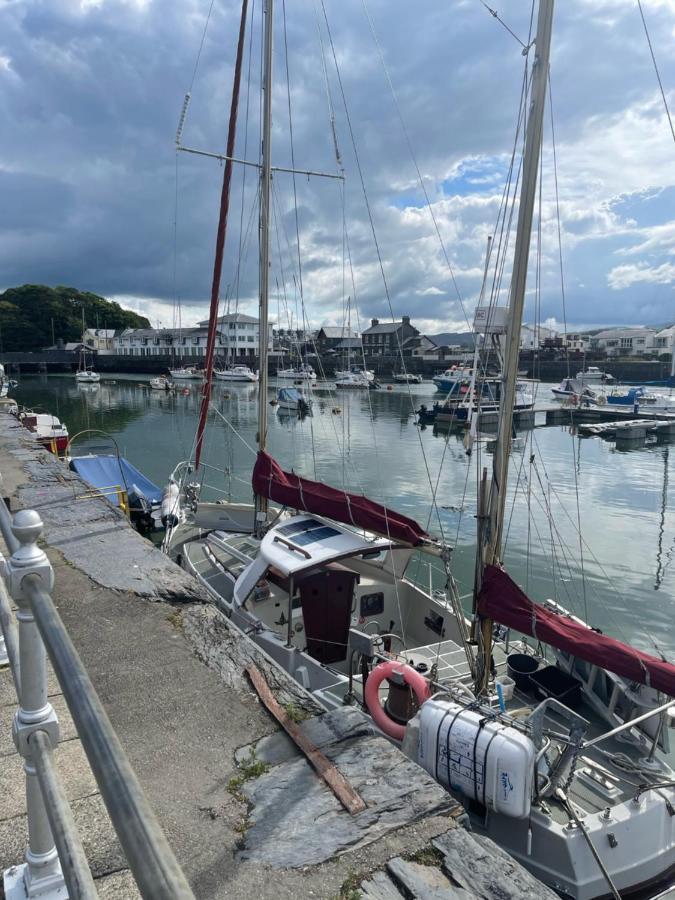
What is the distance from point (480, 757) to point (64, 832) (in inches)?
183

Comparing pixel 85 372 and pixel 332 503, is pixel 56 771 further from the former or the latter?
pixel 85 372

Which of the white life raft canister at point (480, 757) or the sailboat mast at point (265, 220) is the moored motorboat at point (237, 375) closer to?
the sailboat mast at point (265, 220)

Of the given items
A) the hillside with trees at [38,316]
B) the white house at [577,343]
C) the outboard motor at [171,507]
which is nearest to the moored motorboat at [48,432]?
the outboard motor at [171,507]

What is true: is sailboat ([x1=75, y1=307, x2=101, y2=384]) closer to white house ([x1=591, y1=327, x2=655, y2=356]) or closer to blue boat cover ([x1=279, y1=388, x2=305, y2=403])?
blue boat cover ([x1=279, y1=388, x2=305, y2=403])

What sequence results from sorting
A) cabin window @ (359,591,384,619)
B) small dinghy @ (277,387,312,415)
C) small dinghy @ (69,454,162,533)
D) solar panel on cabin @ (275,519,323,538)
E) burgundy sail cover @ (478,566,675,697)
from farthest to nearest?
1. small dinghy @ (277,387,312,415)
2. small dinghy @ (69,454,162,533)
3. cabin window @ (359,591,384,619)
4. solar panel on cabin @ (275,519,323,538)
5. burgundy sail cover @ (478,566,675,697)

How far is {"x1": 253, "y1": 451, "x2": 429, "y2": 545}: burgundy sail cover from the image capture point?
826cm

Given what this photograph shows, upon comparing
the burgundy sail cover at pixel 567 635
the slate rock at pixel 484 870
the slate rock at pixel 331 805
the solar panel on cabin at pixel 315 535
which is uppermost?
the slate rock at pixel 331 805

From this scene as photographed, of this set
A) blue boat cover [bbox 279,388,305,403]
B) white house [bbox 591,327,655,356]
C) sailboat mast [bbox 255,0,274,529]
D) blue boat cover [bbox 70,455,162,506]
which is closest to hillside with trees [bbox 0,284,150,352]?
blue boat cover [bbox 279,388,305,403]

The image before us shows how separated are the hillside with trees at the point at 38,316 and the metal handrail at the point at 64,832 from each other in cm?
12024

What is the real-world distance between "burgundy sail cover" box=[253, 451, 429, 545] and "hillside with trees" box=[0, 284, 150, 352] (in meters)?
112

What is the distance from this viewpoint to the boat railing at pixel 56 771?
1.01m

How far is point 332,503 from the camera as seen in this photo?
9211 mm

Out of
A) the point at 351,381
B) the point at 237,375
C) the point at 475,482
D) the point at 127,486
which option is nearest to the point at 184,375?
the point at 237,375

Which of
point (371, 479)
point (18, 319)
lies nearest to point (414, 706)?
point (371, 479)
